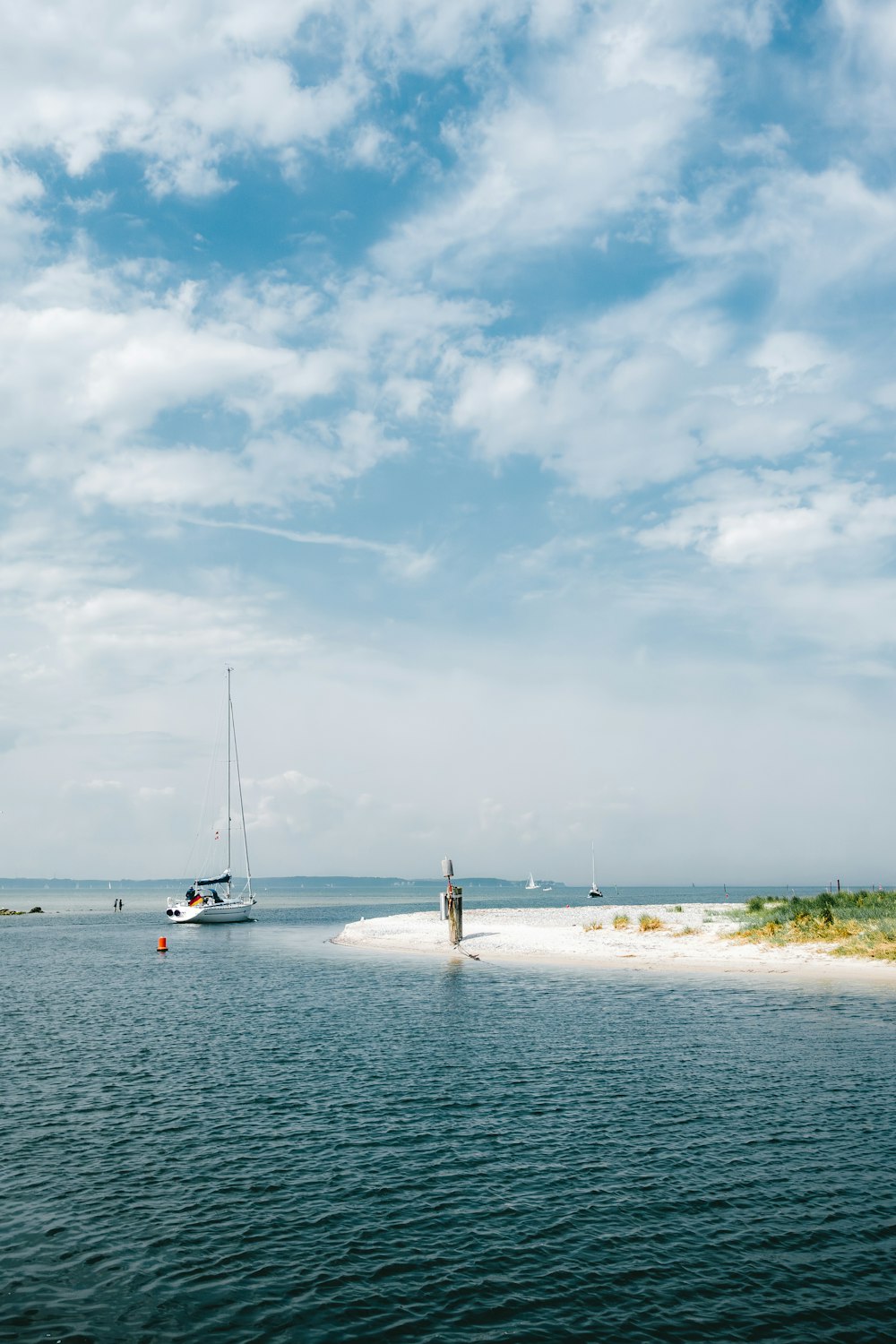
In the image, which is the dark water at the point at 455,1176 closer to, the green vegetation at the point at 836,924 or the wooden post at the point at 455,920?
the green vegetation at the point at 836,924

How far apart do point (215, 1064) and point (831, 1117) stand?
56.4ft

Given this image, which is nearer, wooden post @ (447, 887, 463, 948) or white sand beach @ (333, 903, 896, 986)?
white sand beach @ (333, 903, 896, 986)

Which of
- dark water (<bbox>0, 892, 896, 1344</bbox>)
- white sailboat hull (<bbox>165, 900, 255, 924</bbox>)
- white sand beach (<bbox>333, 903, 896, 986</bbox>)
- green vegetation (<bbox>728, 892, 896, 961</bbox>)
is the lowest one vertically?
white sailboat hull (<bbox>165, 900, 255, 924</bbox>)

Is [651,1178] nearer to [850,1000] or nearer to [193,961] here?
[850,1000]

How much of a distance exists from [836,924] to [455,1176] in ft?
138

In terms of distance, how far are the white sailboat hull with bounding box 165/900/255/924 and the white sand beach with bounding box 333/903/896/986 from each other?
20.9 meters

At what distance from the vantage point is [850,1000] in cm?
3419

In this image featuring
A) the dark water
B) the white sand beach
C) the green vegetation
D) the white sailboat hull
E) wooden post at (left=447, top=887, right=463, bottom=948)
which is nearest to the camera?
the dark water

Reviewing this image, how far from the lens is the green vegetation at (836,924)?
46000 millimetres

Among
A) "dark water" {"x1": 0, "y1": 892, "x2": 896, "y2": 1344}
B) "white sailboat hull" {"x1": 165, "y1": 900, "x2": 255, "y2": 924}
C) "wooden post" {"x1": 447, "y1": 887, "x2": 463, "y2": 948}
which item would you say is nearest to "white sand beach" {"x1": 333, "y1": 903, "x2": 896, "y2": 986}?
"wooden post" {"x1": 447, "y1": 887, "x2": 463, "y2": 948}

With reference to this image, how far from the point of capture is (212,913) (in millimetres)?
96375

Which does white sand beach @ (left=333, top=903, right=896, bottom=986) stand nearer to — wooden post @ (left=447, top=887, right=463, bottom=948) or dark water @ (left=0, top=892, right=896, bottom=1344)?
wooden post @ (left=447, top=887, right=463, bottom=948)

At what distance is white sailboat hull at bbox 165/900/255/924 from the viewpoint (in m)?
96.1

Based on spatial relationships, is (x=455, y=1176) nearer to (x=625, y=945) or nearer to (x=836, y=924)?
(x=625, y=945)
